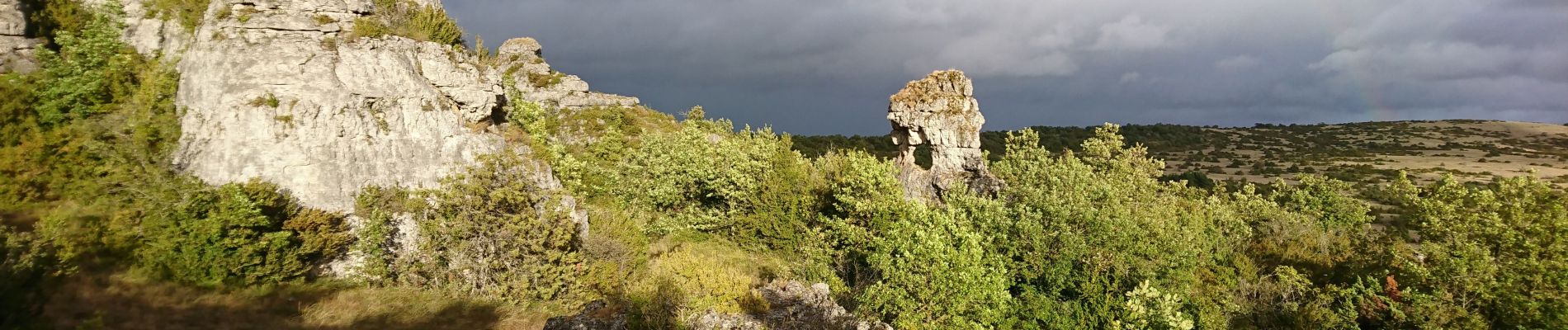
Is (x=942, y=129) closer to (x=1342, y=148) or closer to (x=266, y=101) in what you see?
(x=266, y=101)

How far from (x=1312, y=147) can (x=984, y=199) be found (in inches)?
5824

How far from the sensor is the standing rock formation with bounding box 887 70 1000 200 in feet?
117

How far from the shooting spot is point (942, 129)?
36062 mm

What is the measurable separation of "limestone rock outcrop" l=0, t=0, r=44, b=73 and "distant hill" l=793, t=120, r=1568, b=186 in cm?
7555

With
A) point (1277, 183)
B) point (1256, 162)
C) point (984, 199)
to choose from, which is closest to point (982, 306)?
point (984, 199)

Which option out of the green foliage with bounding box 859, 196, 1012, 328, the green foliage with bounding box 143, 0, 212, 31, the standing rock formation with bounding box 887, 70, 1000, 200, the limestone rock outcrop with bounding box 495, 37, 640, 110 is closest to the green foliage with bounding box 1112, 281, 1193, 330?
the green foliage with bounding box 859, 196, 1012, 328

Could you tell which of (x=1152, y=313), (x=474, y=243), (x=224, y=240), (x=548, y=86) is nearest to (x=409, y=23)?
(x=474, y=243)

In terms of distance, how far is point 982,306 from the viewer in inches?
Answer: 926

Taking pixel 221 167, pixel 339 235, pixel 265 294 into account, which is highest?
pixel 221 167

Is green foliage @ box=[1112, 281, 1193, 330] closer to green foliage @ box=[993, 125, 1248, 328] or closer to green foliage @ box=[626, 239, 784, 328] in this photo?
green foliage @ box=[993, 125, 1248, 328]

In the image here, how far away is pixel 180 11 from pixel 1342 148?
179244mm

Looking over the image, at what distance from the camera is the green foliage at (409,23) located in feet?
68.7

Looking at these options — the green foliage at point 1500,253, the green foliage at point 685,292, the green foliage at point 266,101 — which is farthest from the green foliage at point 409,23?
the green foliage at point 1500,253

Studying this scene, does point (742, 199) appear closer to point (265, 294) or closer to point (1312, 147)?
point (265, 294)
